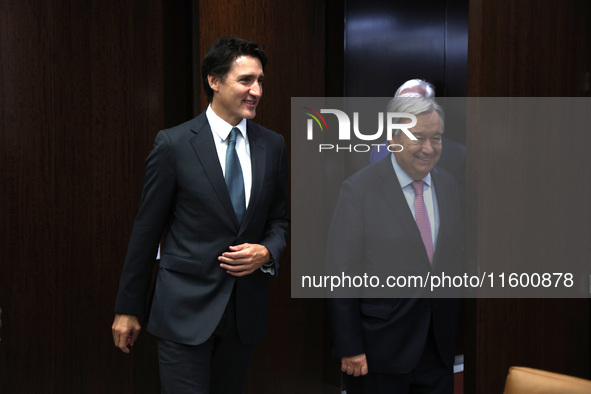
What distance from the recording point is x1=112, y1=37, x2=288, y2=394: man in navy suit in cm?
208

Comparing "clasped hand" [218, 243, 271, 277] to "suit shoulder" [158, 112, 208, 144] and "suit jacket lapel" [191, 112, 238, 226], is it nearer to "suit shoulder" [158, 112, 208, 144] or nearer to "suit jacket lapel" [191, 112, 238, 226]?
"suit jacket lapel" [191, 112, 238, 226]

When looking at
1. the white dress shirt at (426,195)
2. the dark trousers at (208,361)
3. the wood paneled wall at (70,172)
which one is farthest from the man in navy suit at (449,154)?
the wood paneled wall at (70,172)

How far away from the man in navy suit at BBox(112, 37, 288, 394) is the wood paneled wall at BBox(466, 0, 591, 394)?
0.82 meters

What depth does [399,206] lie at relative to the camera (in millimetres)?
2203

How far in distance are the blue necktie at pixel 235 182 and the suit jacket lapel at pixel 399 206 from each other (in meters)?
0.51

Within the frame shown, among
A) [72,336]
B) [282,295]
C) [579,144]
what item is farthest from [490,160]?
[72,336]

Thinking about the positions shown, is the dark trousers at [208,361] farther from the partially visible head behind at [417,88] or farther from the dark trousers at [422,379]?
the partially visible head behind at [417,88]

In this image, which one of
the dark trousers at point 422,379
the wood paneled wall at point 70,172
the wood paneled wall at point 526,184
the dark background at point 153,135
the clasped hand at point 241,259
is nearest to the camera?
the clasped hand at point 241,259

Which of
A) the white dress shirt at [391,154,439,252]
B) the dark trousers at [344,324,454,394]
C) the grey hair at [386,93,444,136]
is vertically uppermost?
the grey hair at [386,93,444,136]

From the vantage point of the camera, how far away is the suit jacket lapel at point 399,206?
2.20 metres

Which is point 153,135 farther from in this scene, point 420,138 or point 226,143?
point 420,138

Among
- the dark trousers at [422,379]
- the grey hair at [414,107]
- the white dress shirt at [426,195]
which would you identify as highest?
the grey hair at [414,107]

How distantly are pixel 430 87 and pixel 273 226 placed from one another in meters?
1.14

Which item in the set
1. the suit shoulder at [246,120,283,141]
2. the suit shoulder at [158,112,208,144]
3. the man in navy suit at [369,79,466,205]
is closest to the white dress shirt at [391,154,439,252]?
the man in navy suit at [369,79,466,205]
